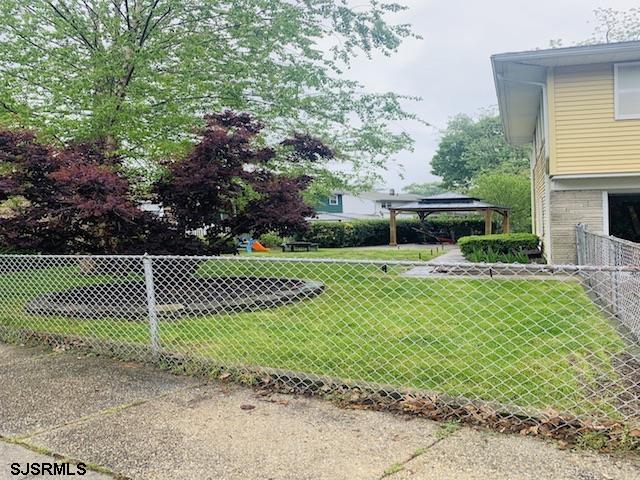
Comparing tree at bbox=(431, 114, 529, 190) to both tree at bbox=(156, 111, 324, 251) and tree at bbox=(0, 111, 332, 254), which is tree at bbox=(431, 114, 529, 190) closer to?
tree at bbox=(156, 111, 324, 251)

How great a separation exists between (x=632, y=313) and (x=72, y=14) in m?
9.93

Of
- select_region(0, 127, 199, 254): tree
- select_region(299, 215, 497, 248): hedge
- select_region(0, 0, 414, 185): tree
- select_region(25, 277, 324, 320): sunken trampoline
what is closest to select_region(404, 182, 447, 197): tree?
select_region(299, 215, 497, 248): hedge

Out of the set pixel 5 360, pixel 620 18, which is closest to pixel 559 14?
pixel 620 18

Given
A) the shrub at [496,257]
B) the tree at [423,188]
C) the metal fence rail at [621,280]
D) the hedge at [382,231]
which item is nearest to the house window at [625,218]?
the shrub at [496,257]

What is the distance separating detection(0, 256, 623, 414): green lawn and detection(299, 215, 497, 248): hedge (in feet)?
54.4

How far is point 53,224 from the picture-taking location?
22.2ft

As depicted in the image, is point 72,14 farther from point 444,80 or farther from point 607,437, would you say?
point 444,80

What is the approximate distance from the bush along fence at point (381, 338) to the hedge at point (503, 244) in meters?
3.86

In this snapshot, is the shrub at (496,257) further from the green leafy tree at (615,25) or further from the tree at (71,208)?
the green leafy tree at (615,25)

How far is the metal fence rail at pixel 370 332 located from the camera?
11.1ft

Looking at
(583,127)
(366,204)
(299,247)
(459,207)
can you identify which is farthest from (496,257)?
(366,204)

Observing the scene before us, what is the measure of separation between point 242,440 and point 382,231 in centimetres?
2375

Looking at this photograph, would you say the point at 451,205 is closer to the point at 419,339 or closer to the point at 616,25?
the point at 419,339

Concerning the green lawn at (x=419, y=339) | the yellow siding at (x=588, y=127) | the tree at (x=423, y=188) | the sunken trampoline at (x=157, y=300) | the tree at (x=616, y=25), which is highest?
the tree at (x=616, y=25)
